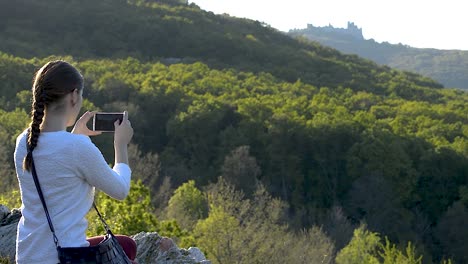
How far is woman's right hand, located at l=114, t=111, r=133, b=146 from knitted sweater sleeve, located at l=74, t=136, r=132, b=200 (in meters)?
0.21

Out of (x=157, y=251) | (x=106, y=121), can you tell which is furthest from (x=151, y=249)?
(x=106, y=121)

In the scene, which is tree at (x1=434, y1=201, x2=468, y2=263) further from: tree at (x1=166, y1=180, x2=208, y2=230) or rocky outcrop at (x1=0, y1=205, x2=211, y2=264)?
rocky outcrop at (x1=0, y1=205, x2=211, y2=264)

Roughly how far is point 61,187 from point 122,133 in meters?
0.40

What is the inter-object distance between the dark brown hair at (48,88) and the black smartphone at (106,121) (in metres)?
0.38

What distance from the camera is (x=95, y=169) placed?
114 inches

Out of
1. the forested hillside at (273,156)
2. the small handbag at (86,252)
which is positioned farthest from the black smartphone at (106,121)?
the forested hillside at (273,156)

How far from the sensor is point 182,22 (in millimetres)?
83562

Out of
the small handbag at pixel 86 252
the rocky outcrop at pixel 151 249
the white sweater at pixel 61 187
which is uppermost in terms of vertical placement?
the white sweater at pixel 61 187

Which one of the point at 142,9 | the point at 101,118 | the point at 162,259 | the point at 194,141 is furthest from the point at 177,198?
the point at 142,9

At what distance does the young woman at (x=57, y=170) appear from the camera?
9.50 ft

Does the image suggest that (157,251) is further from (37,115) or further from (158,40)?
(158,40)

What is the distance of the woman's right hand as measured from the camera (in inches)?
124

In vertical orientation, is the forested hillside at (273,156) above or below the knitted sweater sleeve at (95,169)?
below

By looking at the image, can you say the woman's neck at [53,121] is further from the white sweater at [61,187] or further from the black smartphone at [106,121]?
the black smartphone at [106,121]
